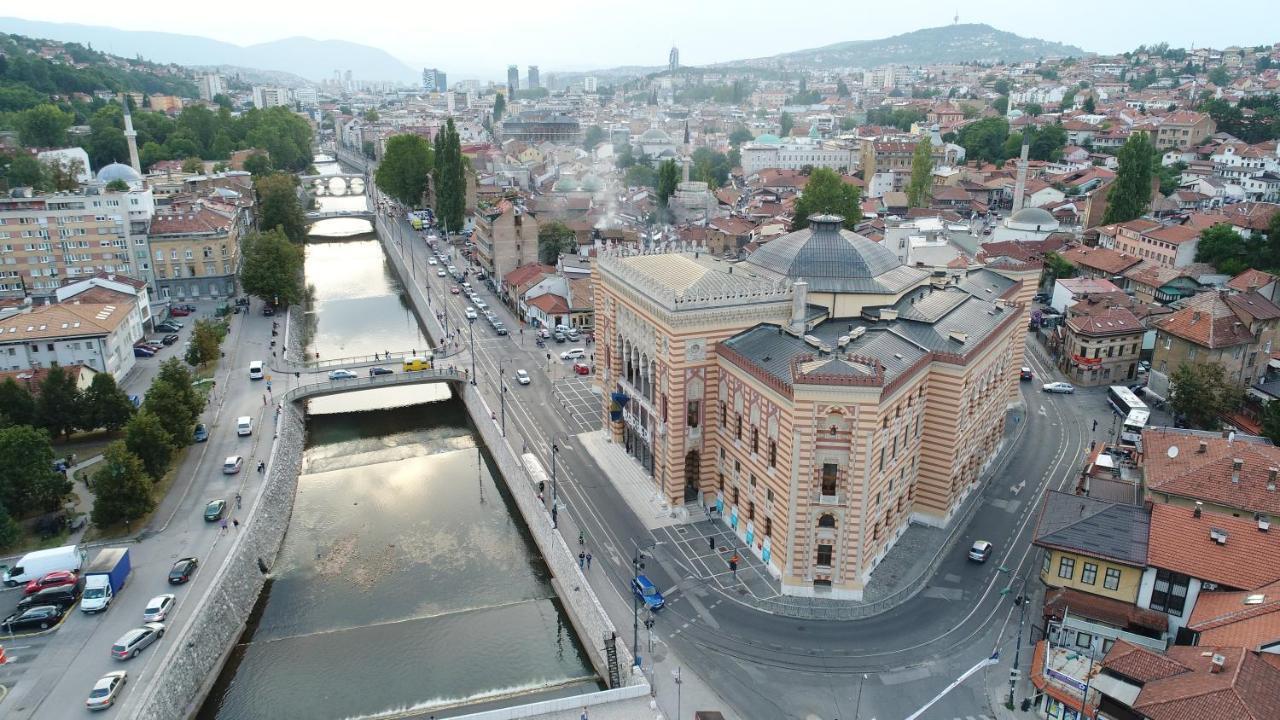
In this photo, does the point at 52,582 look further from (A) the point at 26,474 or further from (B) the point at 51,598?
(A) the point at 26,474

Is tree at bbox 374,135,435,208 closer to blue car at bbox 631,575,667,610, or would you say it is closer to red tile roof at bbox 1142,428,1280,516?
blue car at bbox 631,575,667,610

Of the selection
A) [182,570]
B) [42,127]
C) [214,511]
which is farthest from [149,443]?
[42,127]

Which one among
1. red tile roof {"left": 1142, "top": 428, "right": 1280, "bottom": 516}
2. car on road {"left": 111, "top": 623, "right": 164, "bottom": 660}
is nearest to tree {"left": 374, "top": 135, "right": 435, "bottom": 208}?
car on road {"left": 111, "top": 623, "right": 164, "bottom": 660}

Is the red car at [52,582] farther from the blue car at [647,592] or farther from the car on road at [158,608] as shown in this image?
the blue car at [647,592]

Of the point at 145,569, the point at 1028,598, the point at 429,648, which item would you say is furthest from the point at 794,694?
the point at 145,569

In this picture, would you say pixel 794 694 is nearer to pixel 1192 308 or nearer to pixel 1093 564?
pixel 1093 564

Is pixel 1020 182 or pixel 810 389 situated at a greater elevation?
pixel 1020 182
